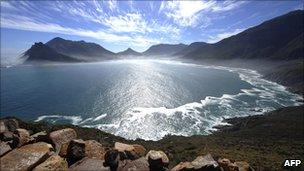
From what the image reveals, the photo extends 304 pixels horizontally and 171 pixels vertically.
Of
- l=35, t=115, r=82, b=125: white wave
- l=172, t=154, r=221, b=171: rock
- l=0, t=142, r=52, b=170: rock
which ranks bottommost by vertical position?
l=35, t=115, r=82, b=125: white wave

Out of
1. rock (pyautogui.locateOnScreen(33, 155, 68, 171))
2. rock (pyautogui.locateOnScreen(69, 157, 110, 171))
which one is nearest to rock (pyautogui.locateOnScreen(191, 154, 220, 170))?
rock (pyautogui.locateOnScreen(69, 157, 110, 171))

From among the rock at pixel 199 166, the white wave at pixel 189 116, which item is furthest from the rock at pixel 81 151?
the white wave at pixel 189 116

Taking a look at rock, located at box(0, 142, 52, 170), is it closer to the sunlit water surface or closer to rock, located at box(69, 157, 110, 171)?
rock, located at box(69, 157, 110, 171)

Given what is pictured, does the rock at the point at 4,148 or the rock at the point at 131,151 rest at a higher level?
the rock at the point at 4,148

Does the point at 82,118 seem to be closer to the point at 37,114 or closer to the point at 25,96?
the point at 37,114

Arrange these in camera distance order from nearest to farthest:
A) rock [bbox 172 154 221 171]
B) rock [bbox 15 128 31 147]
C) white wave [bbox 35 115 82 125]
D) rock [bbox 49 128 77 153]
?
1. rock [bbox 172 154 221 171]
2. rock [bbox 15 128 31 147]
3. rock [bbox 49 128 77 153]
4. white wave [bbox 35 115 82 125]

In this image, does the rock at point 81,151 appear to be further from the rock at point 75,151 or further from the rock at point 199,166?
the rock at point 199,166

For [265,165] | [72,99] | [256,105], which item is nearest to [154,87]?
[72,99]

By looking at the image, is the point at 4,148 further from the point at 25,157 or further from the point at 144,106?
the point at 144,106
